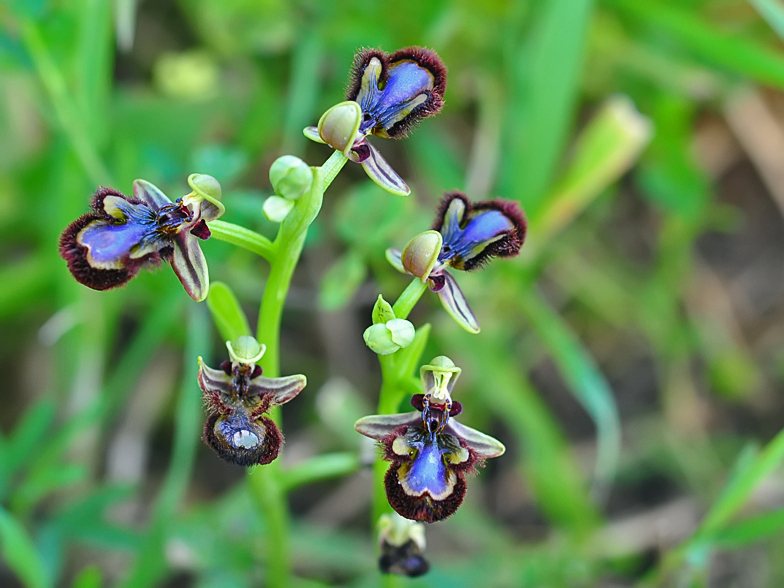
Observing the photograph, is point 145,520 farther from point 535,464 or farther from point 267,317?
point 267,317

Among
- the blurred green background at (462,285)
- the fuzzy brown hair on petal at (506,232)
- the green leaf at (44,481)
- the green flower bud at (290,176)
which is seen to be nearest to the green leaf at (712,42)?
the blurred green background at (462,285)

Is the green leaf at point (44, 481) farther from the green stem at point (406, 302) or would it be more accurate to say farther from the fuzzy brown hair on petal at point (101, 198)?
the green stem at point (406, 302)

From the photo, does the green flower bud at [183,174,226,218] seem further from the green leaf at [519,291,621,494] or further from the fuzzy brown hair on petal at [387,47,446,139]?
the green leaf at [519,291,621,494]

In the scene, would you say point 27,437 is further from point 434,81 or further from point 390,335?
point 434,81

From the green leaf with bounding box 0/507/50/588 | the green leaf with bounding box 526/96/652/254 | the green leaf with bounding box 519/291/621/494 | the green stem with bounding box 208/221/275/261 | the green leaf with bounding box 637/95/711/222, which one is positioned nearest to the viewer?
the green stem with bounding box 208/221/275/261

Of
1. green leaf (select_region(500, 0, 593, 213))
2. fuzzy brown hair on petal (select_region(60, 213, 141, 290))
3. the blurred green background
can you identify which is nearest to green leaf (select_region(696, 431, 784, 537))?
the blurred green background

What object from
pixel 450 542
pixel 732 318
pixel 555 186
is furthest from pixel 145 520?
pixel 732 318
